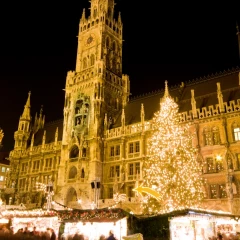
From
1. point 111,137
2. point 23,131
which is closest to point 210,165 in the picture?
point 111,137

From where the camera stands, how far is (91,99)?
45969 mm

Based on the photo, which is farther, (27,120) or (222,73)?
(27,120)

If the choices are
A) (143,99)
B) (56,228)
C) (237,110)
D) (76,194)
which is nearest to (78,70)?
(143,99)

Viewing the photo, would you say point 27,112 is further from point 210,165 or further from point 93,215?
point 93,215

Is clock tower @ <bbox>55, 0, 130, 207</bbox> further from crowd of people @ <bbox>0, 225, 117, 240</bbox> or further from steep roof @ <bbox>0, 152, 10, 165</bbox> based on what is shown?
steep roof @ <bbox>0, 152, 10, 165</bbox>

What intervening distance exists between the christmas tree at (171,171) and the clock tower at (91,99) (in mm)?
11504

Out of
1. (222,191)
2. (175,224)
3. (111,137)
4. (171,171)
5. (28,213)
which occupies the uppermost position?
(111,137)

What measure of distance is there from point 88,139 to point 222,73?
22.2 metres

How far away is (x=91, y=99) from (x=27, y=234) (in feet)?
90.6

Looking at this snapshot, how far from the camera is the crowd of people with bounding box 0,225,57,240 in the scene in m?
20.3

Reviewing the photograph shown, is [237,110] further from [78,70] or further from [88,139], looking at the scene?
[78,70]

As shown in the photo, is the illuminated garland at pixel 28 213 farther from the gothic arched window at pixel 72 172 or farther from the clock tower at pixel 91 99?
the gothic arched window at pixel 72 172

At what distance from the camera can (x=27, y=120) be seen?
200 ft

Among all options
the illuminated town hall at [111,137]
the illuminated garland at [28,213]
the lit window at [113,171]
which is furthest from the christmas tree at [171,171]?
the lit window at [113,171]
